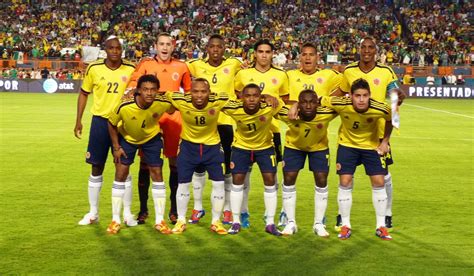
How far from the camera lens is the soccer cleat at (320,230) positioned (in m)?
8.62

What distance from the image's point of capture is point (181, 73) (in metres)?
9.40

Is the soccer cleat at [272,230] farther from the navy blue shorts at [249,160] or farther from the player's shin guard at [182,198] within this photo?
the player's shin guard at [182,198]

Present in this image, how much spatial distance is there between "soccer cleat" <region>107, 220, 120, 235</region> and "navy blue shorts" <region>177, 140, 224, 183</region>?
0.90 meters

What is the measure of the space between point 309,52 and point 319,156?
1.25 metres

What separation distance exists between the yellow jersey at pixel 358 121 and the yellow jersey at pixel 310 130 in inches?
5.0

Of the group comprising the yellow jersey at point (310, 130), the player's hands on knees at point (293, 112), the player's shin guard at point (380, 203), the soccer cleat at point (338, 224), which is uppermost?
the player's hands on knees at point (293, 112)

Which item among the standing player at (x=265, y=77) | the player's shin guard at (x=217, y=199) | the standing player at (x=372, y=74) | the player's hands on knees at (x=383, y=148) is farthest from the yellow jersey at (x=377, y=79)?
the player's shin guard at (x=217, y=199)

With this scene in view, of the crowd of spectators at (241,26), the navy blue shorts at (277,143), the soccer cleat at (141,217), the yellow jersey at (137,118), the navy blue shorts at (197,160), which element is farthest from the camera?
the crowd of spectators at (241,26)

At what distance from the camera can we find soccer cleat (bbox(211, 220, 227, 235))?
344 inches

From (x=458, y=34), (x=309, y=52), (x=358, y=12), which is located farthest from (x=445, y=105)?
(x=309, y=52)

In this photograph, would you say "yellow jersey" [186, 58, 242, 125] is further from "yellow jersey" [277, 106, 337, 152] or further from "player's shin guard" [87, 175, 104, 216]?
"player's shin guard" [87, 175, 104, 216]

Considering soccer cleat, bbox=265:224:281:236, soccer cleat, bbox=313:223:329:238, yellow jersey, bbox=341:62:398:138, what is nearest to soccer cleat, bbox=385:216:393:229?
soccer cleat, bbox=313:223:329:238

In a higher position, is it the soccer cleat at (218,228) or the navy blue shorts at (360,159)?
the navy blue shorts at (360,159)

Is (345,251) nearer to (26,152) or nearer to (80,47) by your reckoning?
(26,152)
